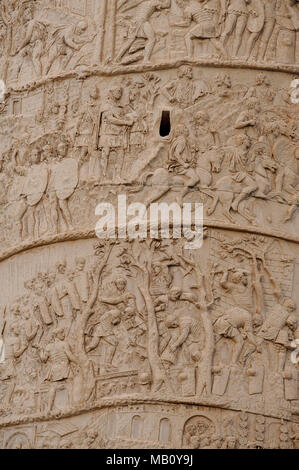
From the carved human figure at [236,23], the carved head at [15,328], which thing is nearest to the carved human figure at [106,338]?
the carved head at [15,328]

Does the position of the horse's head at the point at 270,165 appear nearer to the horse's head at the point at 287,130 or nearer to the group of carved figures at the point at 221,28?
the horse's head at the point at 287,130

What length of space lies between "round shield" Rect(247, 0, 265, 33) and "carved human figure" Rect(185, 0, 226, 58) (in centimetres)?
23

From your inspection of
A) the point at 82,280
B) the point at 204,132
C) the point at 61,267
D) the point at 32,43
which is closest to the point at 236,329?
the point at 82,280

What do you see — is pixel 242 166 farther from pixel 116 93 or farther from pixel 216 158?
pixel 116 93

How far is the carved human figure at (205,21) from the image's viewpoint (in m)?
15.8

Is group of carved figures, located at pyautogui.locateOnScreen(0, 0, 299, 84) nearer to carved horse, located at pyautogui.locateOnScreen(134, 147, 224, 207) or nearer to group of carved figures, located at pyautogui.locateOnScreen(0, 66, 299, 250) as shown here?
group of carved figures, located at pyautogui.locateOnScreen(0, 66, 299, 250)

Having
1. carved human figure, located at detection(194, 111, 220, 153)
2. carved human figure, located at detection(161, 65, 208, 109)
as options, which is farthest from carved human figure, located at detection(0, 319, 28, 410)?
carved human figure, located at detection(161, 65, 208, 109)

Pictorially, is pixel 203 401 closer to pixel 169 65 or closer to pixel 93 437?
pixel 93 437

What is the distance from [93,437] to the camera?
1483 cm

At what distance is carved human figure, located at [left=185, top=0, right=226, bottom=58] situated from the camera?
15.8m

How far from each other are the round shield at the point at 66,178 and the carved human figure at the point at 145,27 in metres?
0.93

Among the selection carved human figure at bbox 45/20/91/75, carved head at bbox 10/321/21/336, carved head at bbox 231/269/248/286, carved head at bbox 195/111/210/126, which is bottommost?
carved head at bbox 10/321/21/336
